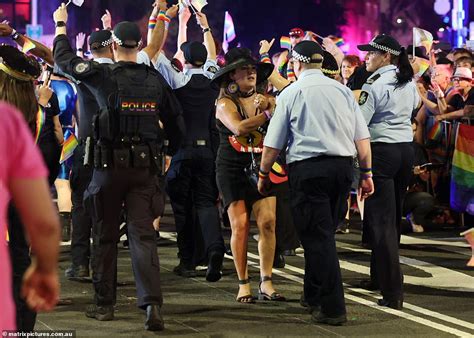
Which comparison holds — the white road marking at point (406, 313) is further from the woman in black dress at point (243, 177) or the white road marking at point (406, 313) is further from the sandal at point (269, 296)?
the woman in black dress at point (243, 177)

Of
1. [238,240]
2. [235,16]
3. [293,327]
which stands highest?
[235,16]

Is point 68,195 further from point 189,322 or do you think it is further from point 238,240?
point 189,322

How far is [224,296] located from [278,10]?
105ft

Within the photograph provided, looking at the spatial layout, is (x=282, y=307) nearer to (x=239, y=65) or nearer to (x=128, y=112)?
(x=239, y=65)

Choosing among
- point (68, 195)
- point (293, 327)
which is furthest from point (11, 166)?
point (68, 195)

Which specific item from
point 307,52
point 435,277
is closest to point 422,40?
point 435,277

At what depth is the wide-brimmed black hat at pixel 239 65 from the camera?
8867mm

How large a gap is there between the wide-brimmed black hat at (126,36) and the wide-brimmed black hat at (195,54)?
8.58 feet

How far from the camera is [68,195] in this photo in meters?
12.1

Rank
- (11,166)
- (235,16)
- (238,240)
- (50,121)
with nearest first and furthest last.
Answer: (11,166) < (238,240) < (50,121) < (235,16)

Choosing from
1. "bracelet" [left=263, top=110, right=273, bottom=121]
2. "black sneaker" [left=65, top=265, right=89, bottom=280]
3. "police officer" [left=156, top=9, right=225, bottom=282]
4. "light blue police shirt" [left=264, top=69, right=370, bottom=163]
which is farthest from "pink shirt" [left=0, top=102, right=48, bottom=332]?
"police officer" [left=156, top=9, right=225, bottom=282]

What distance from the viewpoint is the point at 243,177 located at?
8.93 metres

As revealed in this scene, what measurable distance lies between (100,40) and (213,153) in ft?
6.30

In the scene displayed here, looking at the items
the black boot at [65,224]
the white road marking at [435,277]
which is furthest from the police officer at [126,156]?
the black boot at [65,224]
